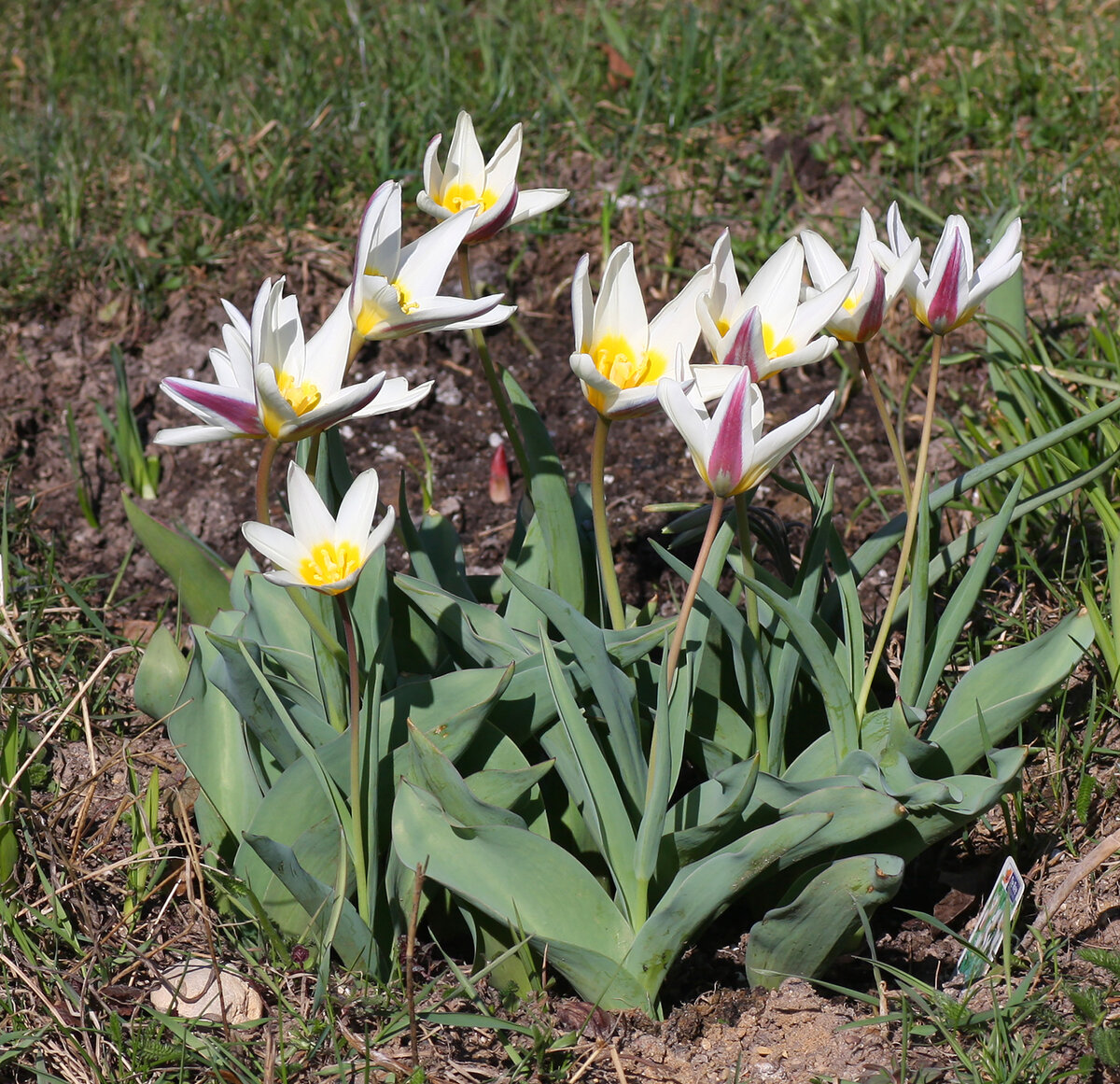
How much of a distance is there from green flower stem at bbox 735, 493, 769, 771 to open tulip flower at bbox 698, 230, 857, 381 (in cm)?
15

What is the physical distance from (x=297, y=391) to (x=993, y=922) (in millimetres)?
1047

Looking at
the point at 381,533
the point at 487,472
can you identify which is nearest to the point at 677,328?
the point at 381,533

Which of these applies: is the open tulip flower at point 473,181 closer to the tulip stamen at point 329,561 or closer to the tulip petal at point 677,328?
the tulip petal at point 677,328

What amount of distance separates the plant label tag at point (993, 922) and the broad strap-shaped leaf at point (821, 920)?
14 centimetres

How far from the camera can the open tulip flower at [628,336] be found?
46.8 inches

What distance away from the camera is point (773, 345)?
1.24m

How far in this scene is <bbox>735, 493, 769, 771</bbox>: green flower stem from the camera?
4.15ft

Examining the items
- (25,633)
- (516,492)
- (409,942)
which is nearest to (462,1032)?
(409,942)

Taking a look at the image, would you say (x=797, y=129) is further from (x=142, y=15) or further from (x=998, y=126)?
(x=142, y=15)

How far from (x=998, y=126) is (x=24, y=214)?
101 inches

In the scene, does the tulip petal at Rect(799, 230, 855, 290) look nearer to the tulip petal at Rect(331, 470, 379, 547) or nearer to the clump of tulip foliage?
the clump of tulip foliage

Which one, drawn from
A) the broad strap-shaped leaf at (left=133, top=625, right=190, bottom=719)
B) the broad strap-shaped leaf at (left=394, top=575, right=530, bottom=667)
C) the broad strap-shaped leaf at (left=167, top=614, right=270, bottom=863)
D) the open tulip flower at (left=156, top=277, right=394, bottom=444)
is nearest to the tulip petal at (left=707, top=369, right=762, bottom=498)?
the open tulip flower at (left=156, top=277, right=394, bottom=444)

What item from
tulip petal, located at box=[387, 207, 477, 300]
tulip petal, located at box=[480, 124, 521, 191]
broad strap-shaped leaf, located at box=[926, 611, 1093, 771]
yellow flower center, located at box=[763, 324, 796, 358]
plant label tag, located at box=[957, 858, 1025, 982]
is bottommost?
plant label tag, located at box=[957, 858, 1025, 982]

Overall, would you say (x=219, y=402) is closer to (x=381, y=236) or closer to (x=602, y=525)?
(x=381, y=236)
